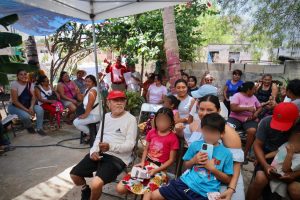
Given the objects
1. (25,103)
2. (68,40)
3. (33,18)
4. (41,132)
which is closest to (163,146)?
(41,132)

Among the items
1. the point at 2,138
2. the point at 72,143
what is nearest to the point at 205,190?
the point at 72,143

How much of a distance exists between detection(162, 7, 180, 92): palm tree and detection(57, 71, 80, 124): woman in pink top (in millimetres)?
2727

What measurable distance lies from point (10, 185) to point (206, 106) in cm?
302

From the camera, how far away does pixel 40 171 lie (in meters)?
4.14

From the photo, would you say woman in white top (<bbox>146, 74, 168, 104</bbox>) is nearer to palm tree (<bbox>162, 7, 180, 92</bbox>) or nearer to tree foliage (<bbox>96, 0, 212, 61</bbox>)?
palm tree (<bbox>162, 7, 180, 92</bbox>)

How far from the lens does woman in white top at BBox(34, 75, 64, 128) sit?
627cm

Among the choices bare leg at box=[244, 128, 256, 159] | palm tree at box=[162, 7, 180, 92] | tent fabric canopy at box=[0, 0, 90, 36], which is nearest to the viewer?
bare leg at box=[244, 128, 256, 159]

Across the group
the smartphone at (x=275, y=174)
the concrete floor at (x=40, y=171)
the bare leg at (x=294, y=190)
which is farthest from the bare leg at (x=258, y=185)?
the concrete floor at (x=40, y=171)

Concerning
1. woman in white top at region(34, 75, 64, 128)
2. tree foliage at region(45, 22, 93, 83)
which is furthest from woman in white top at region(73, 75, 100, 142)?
tree foliage at region(45, 22, 93, 83)

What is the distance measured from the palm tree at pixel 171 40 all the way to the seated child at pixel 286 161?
3757 millimetres

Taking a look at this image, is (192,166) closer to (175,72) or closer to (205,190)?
(205,190)

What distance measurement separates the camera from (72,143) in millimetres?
5406

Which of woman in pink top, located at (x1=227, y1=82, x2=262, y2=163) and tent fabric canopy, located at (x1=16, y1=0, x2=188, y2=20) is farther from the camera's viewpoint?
woman in pink top, located at (x1=227, y1=82, x2=262, y2=163)

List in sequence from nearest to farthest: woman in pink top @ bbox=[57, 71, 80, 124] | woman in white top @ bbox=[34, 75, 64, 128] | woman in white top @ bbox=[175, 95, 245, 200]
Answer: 1. woman in white top @ bbox=[175, 95, 245, 200]
2. woman in white top @ bbox=[34, 75, 64, 128]
3. woman in pink top @ bbox=[57, 71, 80, 124]
